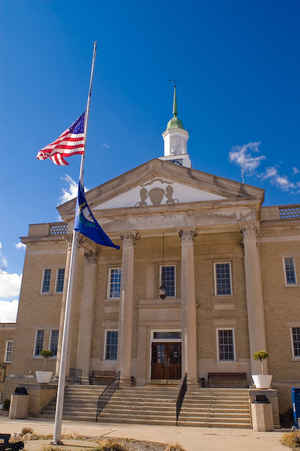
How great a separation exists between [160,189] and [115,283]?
660 cm

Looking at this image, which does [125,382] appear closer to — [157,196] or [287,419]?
[287,419]

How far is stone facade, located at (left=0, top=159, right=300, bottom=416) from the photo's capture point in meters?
21.8

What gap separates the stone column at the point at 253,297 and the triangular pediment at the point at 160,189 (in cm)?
219

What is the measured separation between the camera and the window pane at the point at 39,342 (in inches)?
1043

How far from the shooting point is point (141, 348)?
2444 cm

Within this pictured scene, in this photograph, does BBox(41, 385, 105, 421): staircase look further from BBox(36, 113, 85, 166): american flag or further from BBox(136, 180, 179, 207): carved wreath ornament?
BBox(36, 113, 85, 166): american flag

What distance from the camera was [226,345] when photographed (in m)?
23.4

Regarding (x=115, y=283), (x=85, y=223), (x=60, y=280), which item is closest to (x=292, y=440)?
(x=85, y=223)

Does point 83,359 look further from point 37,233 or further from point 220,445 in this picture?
point 220,445

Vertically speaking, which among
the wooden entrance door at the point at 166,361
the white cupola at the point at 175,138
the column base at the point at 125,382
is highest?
the white cupola at the point at 175,138

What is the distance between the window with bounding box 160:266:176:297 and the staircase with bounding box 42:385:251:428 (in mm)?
6713

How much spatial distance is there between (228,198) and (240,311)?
21.1ft

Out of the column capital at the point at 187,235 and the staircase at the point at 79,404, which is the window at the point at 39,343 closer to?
the staircase at the point at 79,404

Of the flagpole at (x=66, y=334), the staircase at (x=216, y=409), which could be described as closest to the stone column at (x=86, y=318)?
the staircase at (x=216, y=409)
